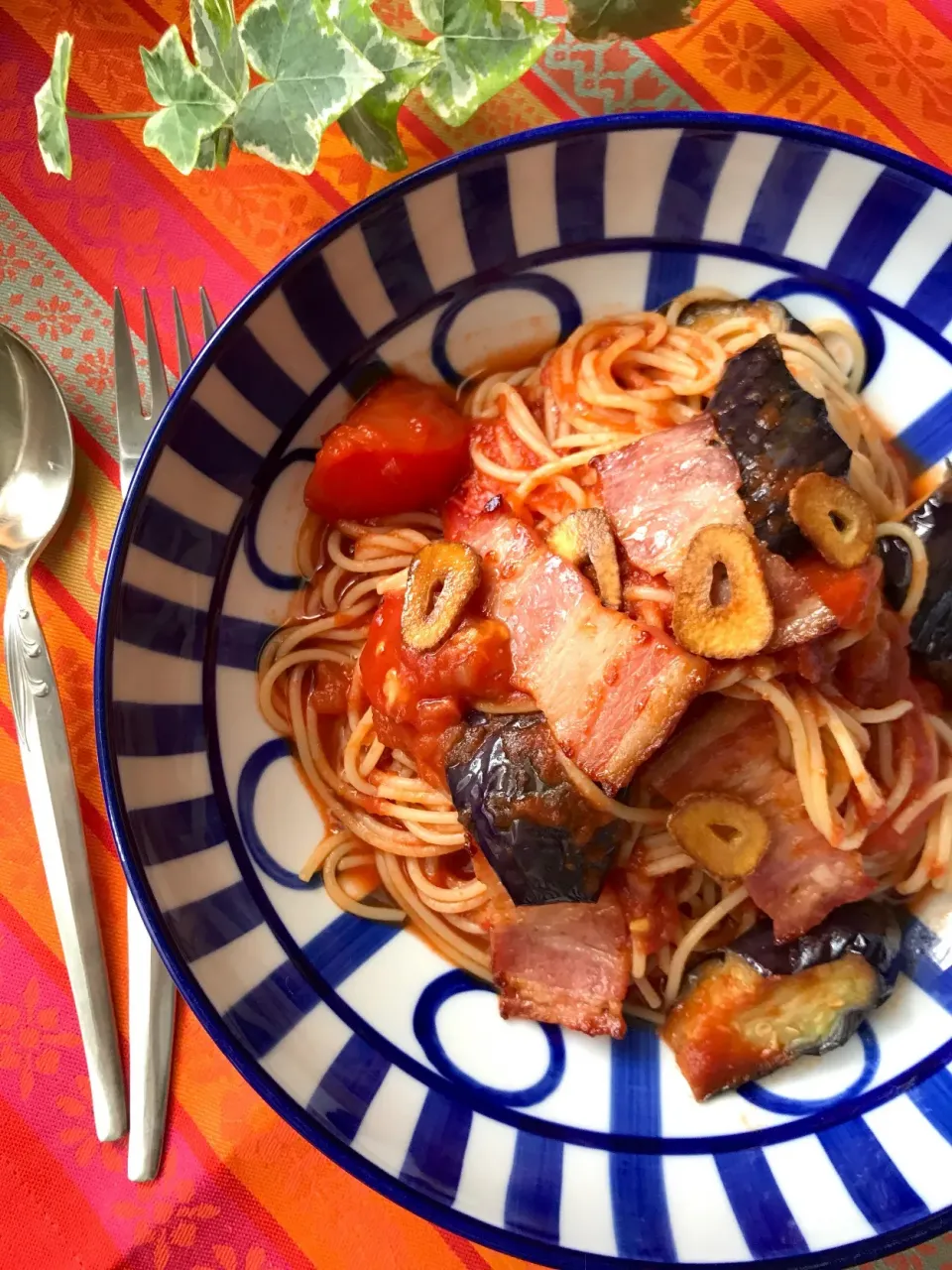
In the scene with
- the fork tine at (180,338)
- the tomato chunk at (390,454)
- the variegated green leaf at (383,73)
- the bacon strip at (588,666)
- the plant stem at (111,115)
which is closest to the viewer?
the bacon strip at (588,666)

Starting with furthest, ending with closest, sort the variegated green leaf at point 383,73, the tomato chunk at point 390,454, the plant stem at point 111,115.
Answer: the plant stem at point 111,115, the tomato chunk at point 390,454, the variegated green leaf at point 383,73

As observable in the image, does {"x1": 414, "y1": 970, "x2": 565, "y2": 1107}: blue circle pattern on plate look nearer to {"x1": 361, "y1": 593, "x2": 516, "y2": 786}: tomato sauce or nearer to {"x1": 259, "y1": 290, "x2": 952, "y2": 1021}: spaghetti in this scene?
{"x1": 259, "y1": 290, "x2": 952, "y2": 1021}: spaghetti

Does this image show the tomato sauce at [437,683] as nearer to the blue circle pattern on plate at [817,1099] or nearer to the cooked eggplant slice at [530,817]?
the cooked eggplant slice at [530,817]

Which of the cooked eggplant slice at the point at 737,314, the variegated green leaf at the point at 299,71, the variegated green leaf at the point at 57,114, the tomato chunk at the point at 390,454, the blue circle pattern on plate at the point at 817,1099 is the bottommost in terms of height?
the blue circle pattern on plate at the point at 817,1099

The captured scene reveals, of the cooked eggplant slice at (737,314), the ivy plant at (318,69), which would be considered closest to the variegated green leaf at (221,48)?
the ivy plant at (318,69)

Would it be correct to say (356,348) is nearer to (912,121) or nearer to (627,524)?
(627,524)

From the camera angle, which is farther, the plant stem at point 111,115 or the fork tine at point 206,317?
the fork tine at point 206,317
